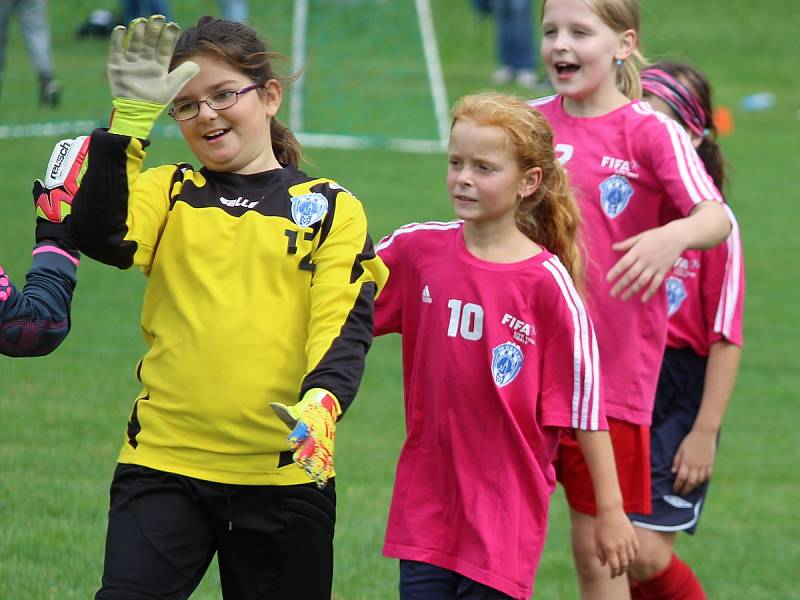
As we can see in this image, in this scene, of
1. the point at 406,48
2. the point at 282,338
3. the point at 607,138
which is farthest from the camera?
the point at 406,48

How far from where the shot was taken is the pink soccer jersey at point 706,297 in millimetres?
4688

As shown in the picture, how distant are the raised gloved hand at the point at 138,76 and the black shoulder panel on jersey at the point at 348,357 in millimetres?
620

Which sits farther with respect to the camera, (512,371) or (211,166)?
(512,371)

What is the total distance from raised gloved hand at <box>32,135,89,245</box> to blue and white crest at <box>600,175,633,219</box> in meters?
1.65

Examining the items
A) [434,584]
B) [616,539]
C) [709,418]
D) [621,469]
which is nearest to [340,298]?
[434,584]

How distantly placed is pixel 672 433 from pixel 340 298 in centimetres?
197

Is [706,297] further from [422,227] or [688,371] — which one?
[422,227]

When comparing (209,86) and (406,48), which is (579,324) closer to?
(209,86)

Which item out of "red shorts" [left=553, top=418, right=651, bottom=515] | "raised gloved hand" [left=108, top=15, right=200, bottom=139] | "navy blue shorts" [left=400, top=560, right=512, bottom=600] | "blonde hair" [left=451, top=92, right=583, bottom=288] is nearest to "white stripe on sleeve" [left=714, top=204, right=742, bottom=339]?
"red shorts" [left=553, top=418, right=651, bottom=515]

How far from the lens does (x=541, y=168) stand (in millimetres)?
3814

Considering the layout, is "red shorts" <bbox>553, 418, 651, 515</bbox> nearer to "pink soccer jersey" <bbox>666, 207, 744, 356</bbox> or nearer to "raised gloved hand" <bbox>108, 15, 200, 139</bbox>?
"pink soccer jersey" <bbox>666, 207, 744, 356</bbox>

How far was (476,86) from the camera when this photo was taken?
60.4 feet

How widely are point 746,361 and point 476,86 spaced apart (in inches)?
377

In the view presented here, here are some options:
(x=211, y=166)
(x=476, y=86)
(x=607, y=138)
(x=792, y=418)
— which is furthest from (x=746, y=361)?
(x=476, y=86)
